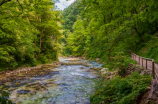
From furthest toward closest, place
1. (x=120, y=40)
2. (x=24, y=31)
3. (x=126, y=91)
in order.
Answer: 1. (x=120, y=40)
2. (x=24, y=31)
3. (x=126, y=91)

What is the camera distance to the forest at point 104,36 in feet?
17.4

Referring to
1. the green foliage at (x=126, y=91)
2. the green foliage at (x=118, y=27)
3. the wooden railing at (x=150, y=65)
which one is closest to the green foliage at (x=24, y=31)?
the green foliage at (x=118, y=27)

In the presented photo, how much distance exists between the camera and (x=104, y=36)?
43.7ft

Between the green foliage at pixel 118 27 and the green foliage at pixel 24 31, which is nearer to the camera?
the green foliage at pixel 24 31

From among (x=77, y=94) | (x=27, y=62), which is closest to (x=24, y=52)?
(x=27, y=62)

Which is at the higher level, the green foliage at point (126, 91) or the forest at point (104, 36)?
the forest at point (104, 36)

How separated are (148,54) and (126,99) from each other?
378 inches

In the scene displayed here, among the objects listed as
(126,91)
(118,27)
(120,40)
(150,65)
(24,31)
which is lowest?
(126,91)

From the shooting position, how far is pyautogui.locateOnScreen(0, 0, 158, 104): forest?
5.29 meters

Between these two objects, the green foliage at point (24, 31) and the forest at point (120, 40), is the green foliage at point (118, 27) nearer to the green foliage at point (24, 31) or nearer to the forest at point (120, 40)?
the forest at point (120, 40)

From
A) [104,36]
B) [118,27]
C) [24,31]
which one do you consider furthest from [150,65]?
[24,31]

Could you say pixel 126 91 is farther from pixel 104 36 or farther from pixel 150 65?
pixel 104 36

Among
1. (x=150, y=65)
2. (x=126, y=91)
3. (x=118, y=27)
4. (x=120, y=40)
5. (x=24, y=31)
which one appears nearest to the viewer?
(x=126, y=91)

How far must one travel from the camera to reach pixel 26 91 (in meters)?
7.46
